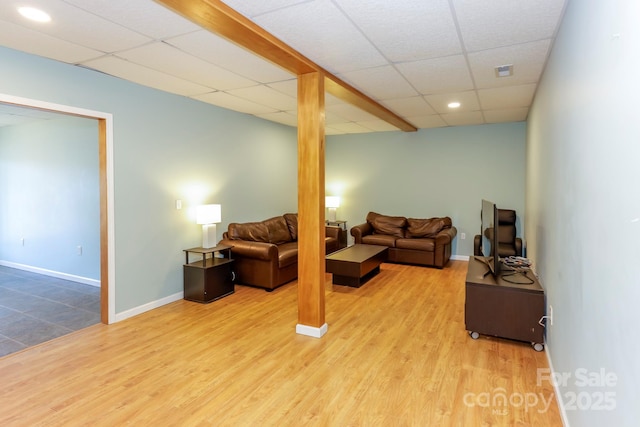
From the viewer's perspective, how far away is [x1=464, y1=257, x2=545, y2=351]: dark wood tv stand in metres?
2.87

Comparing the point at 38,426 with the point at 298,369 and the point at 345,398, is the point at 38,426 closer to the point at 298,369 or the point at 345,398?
the point at 298,369

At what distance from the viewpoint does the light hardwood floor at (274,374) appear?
2.12m

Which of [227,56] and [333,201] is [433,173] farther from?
[227,56]

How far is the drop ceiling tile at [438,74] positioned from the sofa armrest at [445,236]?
8.53ft

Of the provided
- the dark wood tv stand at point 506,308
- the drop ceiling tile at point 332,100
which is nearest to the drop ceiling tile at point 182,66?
the drop ceiling tile at point 332,100

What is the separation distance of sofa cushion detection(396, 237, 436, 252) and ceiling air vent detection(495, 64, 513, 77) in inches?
120

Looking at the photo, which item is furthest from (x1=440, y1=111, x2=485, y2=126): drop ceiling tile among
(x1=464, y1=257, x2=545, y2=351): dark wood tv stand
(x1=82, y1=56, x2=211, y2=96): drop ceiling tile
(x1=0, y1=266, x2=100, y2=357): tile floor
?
(x1=0, y1=266, x2=100, y2=357): tile floor

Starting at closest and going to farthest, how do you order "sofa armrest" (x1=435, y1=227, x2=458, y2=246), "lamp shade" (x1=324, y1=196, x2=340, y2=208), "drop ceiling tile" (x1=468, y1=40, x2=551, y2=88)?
1. "drop ceiling tile" (x1=468, y1=40, x2=551, y2=88)
2. "sofa armrest" (x1=435, y1=227, x2=458, y2=246)
3. "lamp shade" (x1=324, y1=196, x2=340, y2=208)

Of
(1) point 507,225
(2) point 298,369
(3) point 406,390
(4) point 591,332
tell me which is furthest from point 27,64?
(1) point 507,225

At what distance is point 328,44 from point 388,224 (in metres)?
4.39

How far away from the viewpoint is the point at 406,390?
7.80 feet

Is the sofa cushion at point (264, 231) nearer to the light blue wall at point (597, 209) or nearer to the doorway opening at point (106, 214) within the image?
the doorway opening at point (106, 214)

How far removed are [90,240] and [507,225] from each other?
6322mm

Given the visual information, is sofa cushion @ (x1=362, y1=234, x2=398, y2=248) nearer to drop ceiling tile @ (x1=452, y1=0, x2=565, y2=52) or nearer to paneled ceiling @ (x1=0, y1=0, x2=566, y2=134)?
paneled ceiling @ (x1=0, y1=0, x2=566, y2=134)
